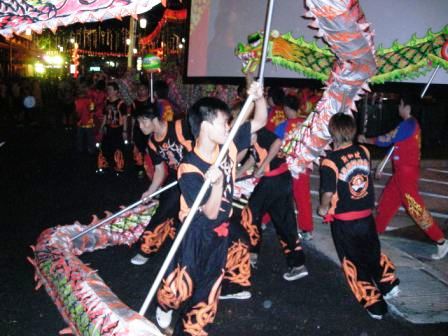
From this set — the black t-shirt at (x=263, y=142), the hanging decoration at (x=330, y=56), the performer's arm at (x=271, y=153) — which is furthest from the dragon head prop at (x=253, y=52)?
the performer's arm at (x=271, y=153)

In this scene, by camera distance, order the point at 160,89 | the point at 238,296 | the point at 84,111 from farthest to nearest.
Answer: the point at 84,111, the point at 160,89, the point at 238,296

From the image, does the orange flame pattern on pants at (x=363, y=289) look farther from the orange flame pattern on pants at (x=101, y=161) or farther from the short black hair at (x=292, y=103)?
the orange flame pattern on pants at (x=101, y=161)

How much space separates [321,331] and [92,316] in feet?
6.08

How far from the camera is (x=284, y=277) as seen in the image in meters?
4.89

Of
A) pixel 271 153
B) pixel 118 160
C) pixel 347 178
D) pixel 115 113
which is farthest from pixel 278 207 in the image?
pixel 118 160

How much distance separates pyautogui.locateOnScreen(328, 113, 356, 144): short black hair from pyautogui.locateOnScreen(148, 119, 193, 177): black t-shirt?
1.40 metres

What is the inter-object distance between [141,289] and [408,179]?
10.7 feet

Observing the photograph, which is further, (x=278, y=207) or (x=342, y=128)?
(x=278, y=207)

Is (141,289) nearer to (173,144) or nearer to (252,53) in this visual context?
(173,144)

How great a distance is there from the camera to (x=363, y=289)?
3930 mm

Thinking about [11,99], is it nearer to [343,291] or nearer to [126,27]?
[126,27]

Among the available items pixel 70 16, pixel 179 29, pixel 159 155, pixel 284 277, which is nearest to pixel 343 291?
pixel 284 277

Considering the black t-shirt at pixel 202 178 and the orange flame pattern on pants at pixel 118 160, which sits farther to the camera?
the orange flame pattern on pants at pixel 118 160

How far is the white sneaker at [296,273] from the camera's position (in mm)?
4844
